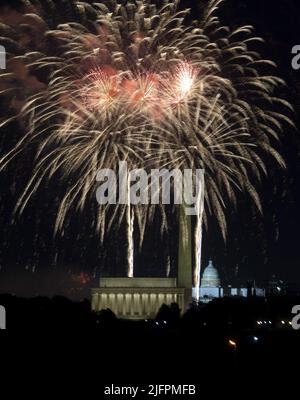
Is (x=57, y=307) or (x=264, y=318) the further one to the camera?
(x=264, y=318)

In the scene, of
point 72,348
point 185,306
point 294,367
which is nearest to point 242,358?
point 294,367

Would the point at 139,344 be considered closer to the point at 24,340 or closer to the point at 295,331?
the point at 24,340
